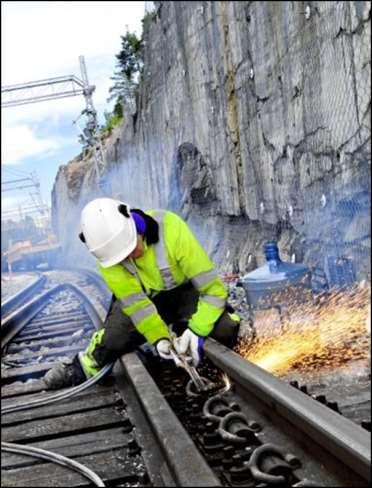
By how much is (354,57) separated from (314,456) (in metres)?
2.75

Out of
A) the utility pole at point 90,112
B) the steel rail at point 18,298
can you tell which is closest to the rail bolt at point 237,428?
the utility pole at point 90,112

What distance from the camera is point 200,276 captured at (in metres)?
4.09

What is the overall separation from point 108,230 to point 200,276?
0.71m

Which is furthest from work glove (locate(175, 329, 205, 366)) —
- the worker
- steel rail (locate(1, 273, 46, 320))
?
steel rail (locate(1, 273, 46, 320))

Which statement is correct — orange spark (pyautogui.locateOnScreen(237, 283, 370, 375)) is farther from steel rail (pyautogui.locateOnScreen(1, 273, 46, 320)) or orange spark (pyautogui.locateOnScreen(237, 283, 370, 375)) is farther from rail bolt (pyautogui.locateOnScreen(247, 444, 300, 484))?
steel rail (pyautogui.locateOnScreen(1, 273, 46, 320))

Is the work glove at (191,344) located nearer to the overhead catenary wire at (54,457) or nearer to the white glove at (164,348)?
the white glove at (164,348)

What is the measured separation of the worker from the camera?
12.1ft

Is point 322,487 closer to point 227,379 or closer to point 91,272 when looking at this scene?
point 227,379

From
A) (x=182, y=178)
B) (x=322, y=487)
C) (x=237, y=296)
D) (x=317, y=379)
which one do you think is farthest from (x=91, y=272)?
(x=322, y=487)

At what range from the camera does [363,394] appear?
3.60 m

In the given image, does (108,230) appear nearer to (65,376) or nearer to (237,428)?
(237,428)

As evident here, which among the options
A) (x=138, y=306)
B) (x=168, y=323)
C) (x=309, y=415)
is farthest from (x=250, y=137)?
(x=309, y=415)

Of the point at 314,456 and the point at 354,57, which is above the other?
the point at 354,57

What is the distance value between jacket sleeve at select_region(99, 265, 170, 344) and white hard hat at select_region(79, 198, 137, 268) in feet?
1.20
